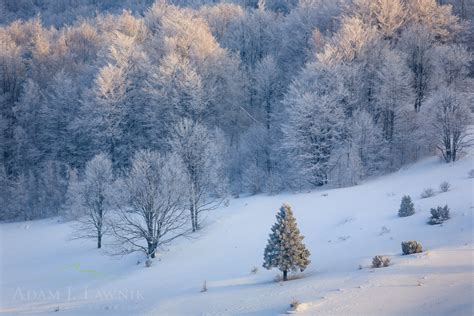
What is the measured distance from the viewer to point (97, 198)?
26734mm

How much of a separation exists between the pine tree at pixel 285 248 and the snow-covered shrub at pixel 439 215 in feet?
16.8

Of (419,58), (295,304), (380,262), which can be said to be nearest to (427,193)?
(380,262)

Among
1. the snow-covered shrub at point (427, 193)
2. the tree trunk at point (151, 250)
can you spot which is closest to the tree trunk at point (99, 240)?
the tree trunk at point (151, 250)

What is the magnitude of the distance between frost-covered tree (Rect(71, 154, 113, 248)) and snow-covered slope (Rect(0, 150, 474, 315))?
41.0 inches

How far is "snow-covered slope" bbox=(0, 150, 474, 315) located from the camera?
11.1m

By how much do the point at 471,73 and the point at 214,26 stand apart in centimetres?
2874

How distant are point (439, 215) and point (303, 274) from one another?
5249 mm

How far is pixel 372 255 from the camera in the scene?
585 inches

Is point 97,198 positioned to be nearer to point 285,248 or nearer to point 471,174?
point 285,248

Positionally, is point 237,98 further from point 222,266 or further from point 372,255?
point 372,255

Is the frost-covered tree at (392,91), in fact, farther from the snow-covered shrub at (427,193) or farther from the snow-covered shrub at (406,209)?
the snow-covered shrub at (406,209)

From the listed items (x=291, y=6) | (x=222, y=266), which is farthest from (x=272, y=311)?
(x=291, y=6)

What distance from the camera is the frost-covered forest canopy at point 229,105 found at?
27.3 metres

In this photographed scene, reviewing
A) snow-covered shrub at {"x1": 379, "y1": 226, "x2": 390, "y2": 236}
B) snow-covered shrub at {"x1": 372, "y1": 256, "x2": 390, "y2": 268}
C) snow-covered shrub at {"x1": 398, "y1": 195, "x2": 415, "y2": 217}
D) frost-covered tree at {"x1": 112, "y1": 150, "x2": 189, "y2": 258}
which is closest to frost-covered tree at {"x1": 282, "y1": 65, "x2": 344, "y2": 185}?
frost-covered tree at {"x1": 112, "y1": 150, "x2": 189, "y2": 258}
